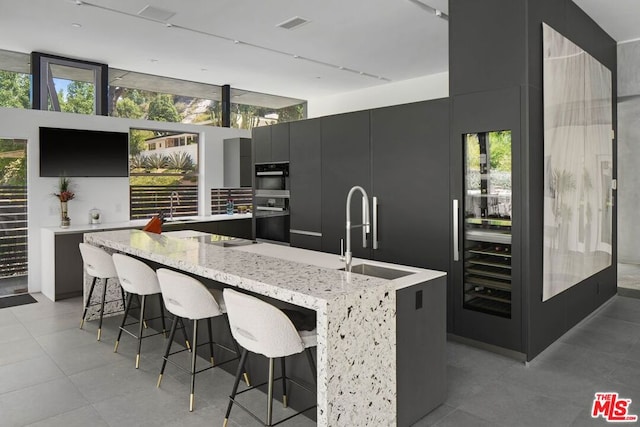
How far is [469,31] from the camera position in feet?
A: 12.4

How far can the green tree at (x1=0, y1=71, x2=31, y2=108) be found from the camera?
5582 millimetres

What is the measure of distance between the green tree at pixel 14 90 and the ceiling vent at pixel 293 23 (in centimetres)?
337

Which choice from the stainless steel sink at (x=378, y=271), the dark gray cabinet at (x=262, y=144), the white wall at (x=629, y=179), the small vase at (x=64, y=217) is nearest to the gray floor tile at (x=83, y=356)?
the stainless steel sink at (x=378, y=271)

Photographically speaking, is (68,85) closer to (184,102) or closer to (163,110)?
(163,110)

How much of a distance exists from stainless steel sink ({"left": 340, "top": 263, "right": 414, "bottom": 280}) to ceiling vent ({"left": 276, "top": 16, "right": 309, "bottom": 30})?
2.95 metres

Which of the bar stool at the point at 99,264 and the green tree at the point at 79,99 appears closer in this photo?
the bar stool at the point at 99,264

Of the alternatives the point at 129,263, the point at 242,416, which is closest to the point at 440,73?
the point at 129,263

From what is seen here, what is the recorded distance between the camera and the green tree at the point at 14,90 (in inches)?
220

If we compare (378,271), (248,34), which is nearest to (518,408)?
(378,271)

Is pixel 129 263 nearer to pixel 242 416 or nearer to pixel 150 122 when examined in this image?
pixel 242 416

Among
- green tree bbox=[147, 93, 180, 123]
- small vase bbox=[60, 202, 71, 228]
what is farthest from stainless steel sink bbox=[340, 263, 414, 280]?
green tree bbox=[147, 93, 180, 123]

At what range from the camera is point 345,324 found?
2.11 metres

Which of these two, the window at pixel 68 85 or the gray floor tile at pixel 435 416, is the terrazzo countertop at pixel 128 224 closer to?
the window at pixel 68 85

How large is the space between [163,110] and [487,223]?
5304 millimetres
